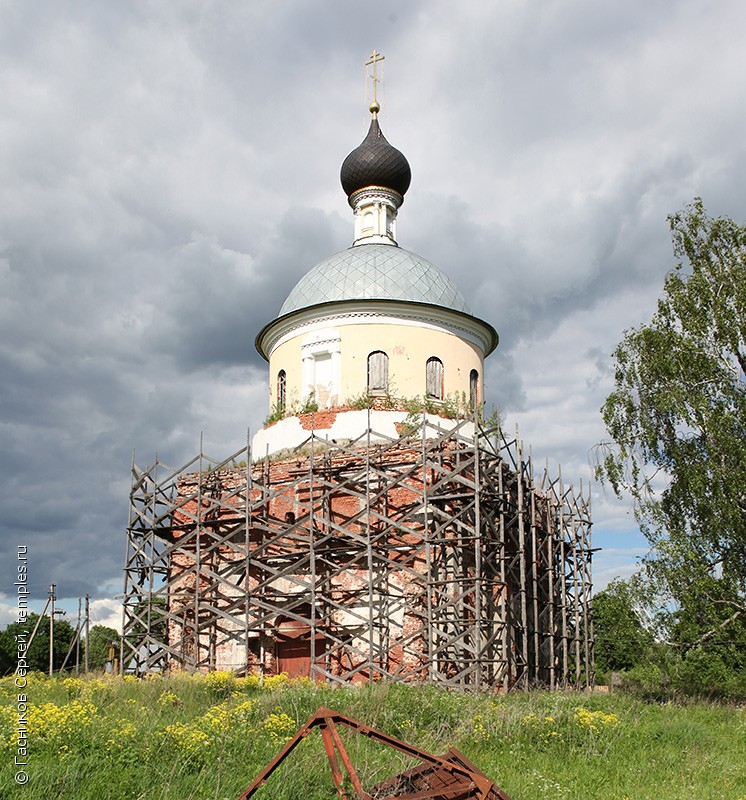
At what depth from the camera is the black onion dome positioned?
2077cm

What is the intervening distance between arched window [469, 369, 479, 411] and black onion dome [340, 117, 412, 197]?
17.7 ft

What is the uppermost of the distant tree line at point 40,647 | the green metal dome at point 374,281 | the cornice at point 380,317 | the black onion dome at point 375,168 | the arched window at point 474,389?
the black onion dome at point 375,168

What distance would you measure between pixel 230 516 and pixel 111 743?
10778 mm

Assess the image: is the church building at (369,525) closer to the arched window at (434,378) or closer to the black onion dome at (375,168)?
the arched window at (434,378)

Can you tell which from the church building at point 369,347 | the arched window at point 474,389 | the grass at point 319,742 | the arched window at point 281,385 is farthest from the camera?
the arched window at point 281,385

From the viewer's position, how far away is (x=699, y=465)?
15.7 meters

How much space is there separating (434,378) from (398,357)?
0.89 meters

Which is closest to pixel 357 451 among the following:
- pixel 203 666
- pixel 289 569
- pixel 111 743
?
pixel 289 569

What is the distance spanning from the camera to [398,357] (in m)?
17.7

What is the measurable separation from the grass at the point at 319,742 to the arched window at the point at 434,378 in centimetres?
702

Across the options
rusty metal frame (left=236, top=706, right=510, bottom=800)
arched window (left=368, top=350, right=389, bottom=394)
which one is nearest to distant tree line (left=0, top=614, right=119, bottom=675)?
arched window (left=368, top=350, right=389, bottom=394)

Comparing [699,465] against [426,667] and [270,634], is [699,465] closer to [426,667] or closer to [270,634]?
[426,667]

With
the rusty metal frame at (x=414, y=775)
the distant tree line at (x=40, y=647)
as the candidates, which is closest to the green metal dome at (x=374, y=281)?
the distant tree line at (x=40, y=647)

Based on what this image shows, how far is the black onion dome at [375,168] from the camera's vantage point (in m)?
20.8
